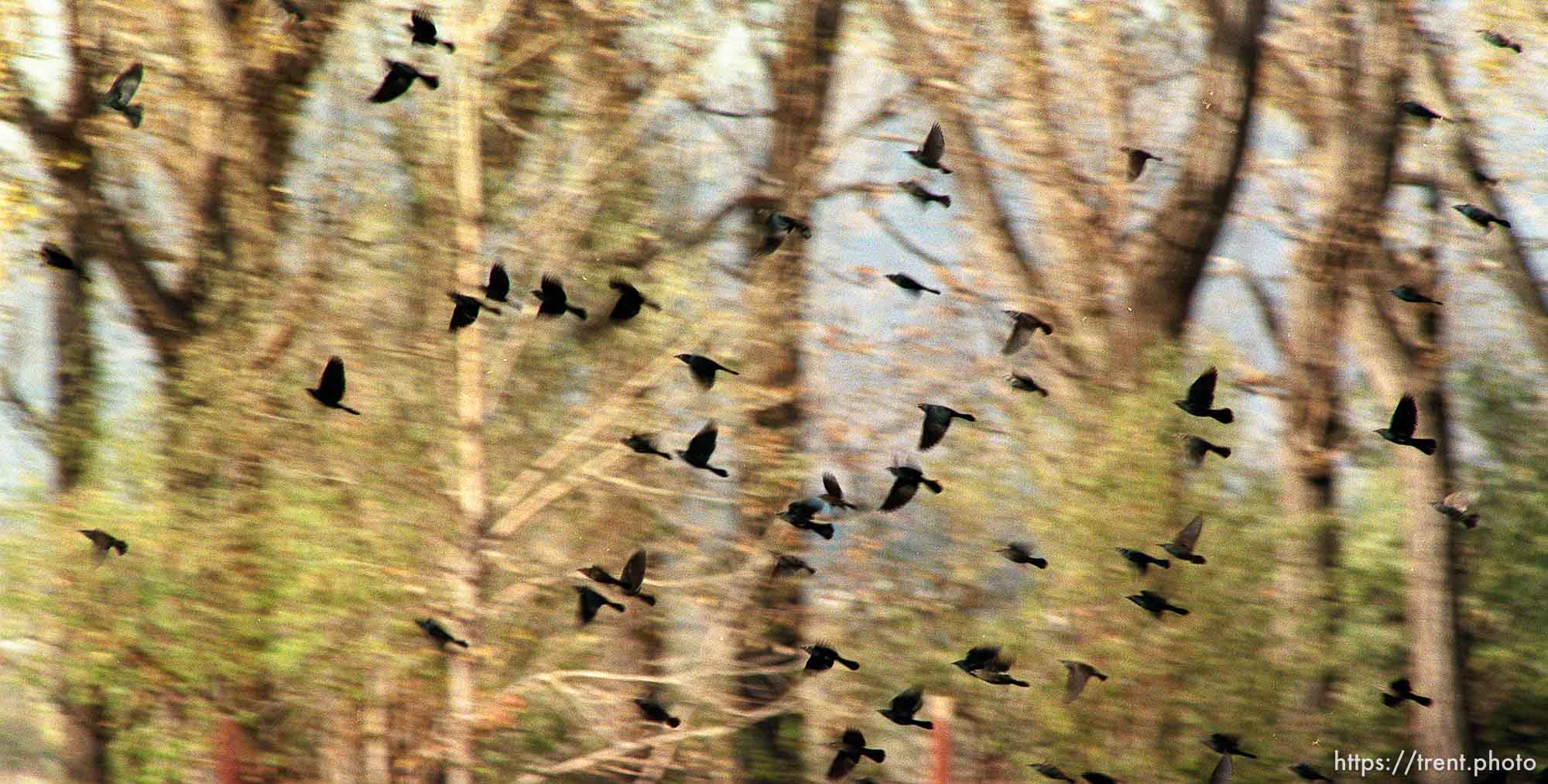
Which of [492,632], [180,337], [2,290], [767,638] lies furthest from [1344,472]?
[2,290]

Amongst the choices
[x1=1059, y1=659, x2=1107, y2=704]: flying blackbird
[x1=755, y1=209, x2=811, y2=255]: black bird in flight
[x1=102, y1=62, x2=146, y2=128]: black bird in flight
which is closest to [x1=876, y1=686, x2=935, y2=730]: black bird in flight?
[x1=1059, y1=659, x2=1107, y2=704]: flying blackbird

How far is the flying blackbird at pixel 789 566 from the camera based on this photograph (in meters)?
8.52

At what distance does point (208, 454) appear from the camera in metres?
9.08

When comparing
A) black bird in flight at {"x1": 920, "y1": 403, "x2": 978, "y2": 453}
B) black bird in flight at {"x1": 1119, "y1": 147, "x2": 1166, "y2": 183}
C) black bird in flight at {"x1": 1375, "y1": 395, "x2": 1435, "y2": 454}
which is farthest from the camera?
black bird in flight at {"x1": 1119, "y1": 147, "x2": 1166, "y2": 183}

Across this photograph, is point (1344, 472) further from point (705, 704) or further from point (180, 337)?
point (180, 337)

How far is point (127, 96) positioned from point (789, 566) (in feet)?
13.5

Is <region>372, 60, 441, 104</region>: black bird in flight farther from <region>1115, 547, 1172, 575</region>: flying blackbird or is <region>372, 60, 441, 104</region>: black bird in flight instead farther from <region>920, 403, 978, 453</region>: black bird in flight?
<region>1115, 547, 1172, 575</region>: flying blackbird

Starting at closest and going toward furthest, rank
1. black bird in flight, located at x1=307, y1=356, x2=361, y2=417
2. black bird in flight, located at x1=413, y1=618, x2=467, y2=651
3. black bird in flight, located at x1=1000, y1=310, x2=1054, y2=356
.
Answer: black bird in flight, located at x1=307, y1=356, x2=361, y2=417, black bird in flight, located at x1=413, y1=618, x2=467, y2=651, black bird in flight, located at x1=1000, y1=310, x2=1054, y2=356

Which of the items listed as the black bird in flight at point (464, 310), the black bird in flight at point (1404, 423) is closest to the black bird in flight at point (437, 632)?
the black bird in flight at point (464, 310)

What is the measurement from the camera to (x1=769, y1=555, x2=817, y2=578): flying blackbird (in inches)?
335

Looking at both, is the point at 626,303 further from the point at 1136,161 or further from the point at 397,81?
the point at 1136,161

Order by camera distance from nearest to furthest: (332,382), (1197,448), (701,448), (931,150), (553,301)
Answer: (332,382)
(553,301)
(701,448)
(931,150)
(1197,448)

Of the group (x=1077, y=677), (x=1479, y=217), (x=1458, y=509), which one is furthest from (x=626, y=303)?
(x=1479, y=217)

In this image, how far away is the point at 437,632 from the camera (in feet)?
26.2
